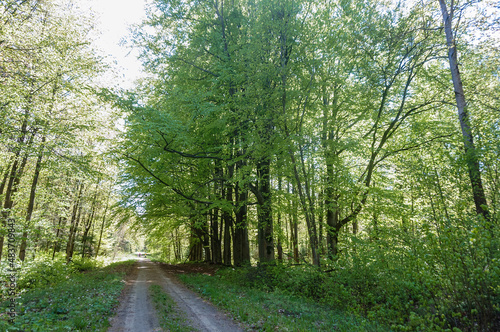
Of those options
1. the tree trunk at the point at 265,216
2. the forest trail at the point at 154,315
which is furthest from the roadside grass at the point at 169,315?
the tree trunk at the point at 265,216

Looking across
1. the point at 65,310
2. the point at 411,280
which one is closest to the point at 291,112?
the point at 411,280

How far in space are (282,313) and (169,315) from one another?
3.41m

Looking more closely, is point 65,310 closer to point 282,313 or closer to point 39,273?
point 282,313

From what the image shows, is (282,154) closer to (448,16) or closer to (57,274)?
(448,16)

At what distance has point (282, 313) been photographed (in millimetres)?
7160

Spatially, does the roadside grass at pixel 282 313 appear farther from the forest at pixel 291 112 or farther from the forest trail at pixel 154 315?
the forest at pixel 291 112

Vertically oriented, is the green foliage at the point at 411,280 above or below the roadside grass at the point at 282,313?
above

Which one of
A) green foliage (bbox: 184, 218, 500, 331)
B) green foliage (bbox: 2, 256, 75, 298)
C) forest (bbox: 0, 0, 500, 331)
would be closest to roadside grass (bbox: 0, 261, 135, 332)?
forest (bbox: 0, 0, 500, 331)

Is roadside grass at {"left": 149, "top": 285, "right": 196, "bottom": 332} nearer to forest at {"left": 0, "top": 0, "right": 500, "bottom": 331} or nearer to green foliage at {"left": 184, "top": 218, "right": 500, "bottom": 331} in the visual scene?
green foliage at {"left": 184, "top": 218, "right": 500, "bottom": 331}

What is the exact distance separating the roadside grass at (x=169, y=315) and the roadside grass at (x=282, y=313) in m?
1.44

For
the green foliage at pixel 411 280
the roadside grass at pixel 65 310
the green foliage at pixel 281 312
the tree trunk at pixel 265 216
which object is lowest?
the green foliage at pixel 281 312

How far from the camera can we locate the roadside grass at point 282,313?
593 cm

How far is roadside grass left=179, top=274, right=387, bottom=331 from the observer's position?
5.93 m

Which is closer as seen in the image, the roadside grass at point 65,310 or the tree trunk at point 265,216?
the roadside grass at point 65,310
